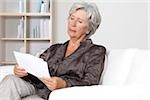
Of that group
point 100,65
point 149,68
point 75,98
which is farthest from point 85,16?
point 75,98

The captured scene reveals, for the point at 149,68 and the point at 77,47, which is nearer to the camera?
the point at 149,68

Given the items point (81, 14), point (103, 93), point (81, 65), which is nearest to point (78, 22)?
point (81, 14)

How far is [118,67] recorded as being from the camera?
1.97m

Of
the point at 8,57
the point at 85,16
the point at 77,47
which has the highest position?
the point at 85,16

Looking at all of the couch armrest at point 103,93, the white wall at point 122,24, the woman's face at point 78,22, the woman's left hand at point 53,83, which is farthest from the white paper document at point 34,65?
the white wall at point 122,24

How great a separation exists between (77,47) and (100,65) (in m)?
0.28

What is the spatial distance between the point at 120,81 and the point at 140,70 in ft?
0.54

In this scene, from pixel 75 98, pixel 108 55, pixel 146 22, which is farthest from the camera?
pixel 146 22

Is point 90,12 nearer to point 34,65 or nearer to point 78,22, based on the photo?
point 78,22

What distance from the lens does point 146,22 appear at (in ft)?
13.9

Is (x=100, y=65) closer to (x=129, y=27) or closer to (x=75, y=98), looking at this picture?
(x=75, y=98)

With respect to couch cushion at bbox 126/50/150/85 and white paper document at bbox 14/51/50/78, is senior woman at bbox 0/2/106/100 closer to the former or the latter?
white paper document at bbox 14/51/50/78

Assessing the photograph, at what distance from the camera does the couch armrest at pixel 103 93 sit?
1.46m

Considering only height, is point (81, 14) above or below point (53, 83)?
above
